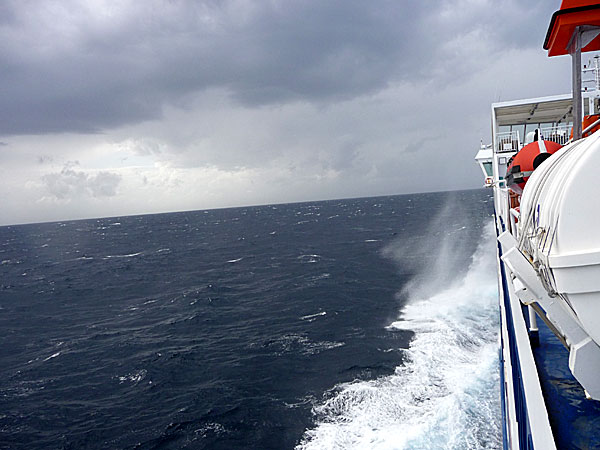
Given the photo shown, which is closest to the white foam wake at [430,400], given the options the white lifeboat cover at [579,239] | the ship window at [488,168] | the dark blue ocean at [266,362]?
the dark blue ocean at [266,362]

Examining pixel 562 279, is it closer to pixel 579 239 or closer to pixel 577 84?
pixel 579 239

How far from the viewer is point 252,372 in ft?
Answer: 61.7

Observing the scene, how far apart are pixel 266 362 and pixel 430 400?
8.68m

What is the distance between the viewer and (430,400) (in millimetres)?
13789

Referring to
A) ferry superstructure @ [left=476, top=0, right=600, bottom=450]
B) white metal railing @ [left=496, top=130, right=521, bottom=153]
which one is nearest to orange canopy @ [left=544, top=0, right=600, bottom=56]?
ferry superstructure @ [left=476, top=0, right=600, bottom=450]

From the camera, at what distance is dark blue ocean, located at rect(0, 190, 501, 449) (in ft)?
44.5

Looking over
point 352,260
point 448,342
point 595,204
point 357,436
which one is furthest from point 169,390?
point 352,260

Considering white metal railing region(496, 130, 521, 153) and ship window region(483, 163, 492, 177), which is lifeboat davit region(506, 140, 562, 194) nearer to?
white metal railing region(496, 130, 521, 153)

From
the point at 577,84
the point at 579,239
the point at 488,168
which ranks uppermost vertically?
the point at 488,168

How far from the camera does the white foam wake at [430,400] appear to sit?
464 inches

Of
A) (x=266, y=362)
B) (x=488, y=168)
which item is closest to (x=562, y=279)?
(x=266, y=362)

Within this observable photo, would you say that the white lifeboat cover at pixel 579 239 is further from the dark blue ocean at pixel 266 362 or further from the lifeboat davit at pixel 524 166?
the dark blue ocean at pixel 266 362

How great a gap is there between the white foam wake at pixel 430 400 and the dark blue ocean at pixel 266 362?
57mm

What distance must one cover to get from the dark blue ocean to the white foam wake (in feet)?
0.19
